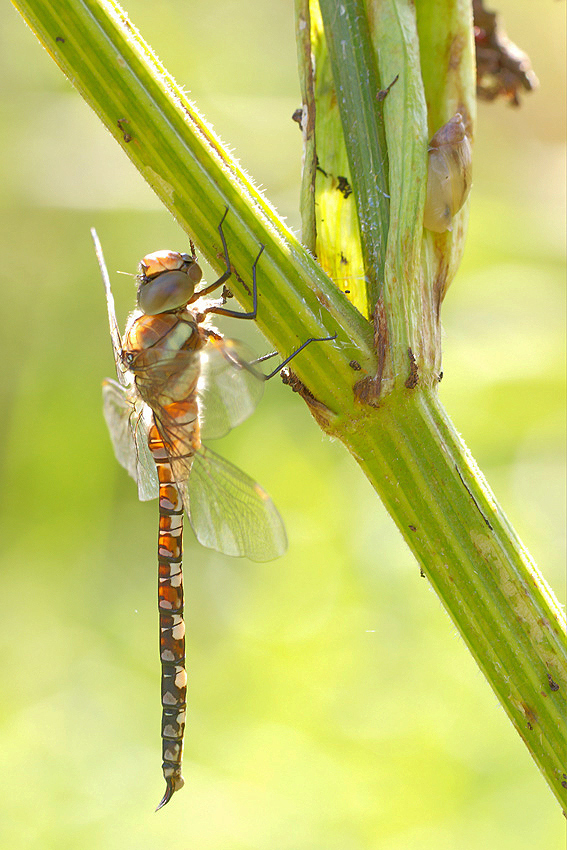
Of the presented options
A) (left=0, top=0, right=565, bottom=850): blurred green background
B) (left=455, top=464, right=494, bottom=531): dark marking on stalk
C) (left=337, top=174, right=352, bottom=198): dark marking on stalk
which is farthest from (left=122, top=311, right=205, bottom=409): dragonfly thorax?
(left=455, top=464, right=494, bottom=531): dark marking on stalk

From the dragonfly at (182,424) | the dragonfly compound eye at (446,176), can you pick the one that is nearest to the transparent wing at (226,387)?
the dragonfly at (182,424)

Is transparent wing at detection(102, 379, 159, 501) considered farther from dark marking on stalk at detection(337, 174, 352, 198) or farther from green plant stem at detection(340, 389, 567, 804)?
green plant stem at detection(340, 389, 567, 804)

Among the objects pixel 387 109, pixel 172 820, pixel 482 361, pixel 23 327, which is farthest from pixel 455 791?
pixel 23 327

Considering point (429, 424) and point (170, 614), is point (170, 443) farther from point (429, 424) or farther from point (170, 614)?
point (429, 424)

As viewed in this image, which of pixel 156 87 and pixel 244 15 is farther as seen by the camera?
pixel 244 15

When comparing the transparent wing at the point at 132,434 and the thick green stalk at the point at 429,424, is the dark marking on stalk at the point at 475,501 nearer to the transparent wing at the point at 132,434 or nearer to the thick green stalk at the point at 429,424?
the thick green stalk at the point at 429,424

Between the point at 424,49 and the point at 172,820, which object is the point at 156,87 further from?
the point at 172,820
